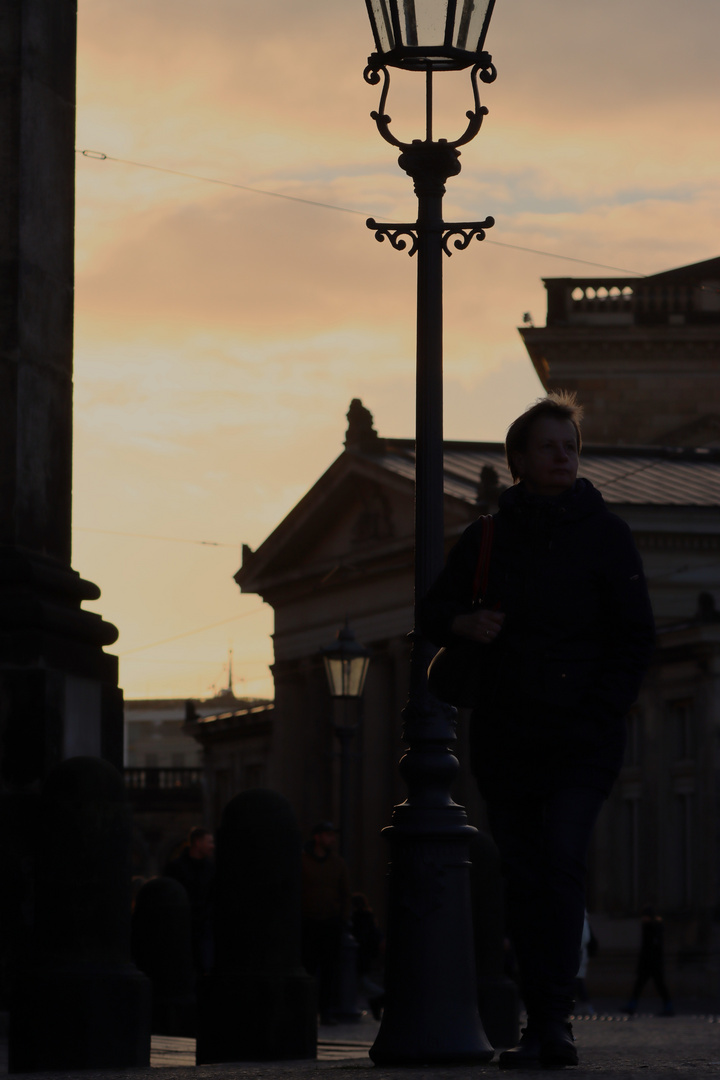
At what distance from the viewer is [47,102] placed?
10.1 meters

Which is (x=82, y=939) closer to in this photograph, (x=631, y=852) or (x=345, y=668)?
(x=345, y=668)

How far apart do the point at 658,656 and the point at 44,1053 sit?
27.8 m

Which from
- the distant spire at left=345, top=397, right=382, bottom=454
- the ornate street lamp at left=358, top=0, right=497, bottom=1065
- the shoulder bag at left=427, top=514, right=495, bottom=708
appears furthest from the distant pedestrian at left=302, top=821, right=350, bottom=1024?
the distant spire at left=345, top=397, right=382, bottom=454

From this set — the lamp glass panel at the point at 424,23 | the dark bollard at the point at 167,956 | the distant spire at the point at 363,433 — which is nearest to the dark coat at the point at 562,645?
the lamp glass panel at the point at 424,23

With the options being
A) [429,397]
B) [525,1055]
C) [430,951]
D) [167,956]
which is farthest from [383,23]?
[167,956]

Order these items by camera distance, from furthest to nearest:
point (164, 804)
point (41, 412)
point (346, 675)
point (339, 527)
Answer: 1. point (164, 804)
2. point (339, 527)
3. point (346, 675)
4. point (41, 412)

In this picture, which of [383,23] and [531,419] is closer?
[531,419]

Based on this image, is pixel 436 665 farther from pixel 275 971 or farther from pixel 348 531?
pixel 348 531

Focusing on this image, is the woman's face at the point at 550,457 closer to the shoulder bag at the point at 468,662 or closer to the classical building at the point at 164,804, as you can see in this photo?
the shoulder bag at the point at 468,662

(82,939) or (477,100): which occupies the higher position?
(477,100)

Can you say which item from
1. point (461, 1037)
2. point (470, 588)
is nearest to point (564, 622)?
point (470, 588)

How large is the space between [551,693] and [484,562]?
44 centimetres

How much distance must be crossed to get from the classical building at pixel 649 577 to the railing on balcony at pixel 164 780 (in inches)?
739

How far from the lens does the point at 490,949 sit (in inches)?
499
